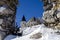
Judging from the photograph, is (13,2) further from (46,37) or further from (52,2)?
(46,37)

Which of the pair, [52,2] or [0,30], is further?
[52,2]

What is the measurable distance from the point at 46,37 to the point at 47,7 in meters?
1.51

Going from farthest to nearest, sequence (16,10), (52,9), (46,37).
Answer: (16,10) → (52,9) → (46,37)

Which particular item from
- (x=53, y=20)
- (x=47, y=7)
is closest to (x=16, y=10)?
(x=47, y=7)

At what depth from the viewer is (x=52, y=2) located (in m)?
6.12

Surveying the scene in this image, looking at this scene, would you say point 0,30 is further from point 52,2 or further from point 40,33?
point 52,2

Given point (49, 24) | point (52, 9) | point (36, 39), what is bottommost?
point (36, 39)

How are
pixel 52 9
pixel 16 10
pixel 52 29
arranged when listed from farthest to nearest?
1. pixel 16 10
2. pixel 52 9
3. pixel 52 29

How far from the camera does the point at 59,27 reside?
5.63 m

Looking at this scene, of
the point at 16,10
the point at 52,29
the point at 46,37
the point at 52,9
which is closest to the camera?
the point at 46,37

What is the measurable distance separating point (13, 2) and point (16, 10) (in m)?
0.47

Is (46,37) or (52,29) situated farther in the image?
(52,29)

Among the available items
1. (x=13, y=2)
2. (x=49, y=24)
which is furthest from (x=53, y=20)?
(x=13, y=2)

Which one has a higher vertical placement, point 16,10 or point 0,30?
point 16,10
